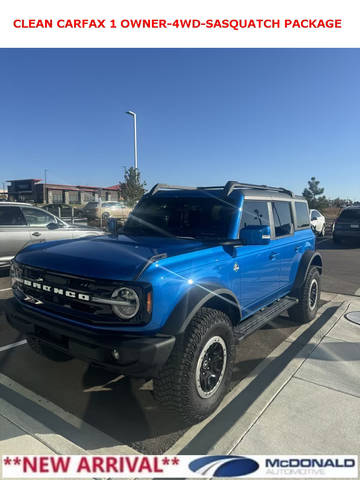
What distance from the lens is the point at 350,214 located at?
14.7 meters

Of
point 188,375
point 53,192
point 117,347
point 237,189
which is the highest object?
point 53,192

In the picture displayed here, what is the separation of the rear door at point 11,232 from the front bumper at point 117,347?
17.7ft

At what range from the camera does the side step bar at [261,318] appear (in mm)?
3181

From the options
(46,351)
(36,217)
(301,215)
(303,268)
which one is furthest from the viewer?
(36,217)

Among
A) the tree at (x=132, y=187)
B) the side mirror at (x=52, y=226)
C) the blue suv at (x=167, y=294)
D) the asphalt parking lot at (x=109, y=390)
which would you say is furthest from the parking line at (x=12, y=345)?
the tree at (x=132, y=187)

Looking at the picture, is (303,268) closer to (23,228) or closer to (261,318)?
(261,318)

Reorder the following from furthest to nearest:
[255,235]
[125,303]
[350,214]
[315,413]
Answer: [350,214], [255,235], [315,413], [125,303]

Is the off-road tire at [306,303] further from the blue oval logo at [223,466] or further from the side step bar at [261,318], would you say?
the blue oval logo at [223,466]

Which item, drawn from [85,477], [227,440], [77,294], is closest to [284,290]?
[227,440]

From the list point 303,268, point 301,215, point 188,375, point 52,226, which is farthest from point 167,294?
point 52,226

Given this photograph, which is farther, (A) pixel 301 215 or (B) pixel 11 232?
(B) pixel 11 232

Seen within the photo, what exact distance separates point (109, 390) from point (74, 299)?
1111mm

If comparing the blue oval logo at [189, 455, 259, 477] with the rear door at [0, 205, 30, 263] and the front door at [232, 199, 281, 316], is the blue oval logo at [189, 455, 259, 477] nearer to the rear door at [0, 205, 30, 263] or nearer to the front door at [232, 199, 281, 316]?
the front door at [232, 199, 281, 316]

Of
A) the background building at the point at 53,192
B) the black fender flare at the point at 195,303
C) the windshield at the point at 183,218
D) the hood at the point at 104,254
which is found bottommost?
the black fender flare at the point at 195,303
